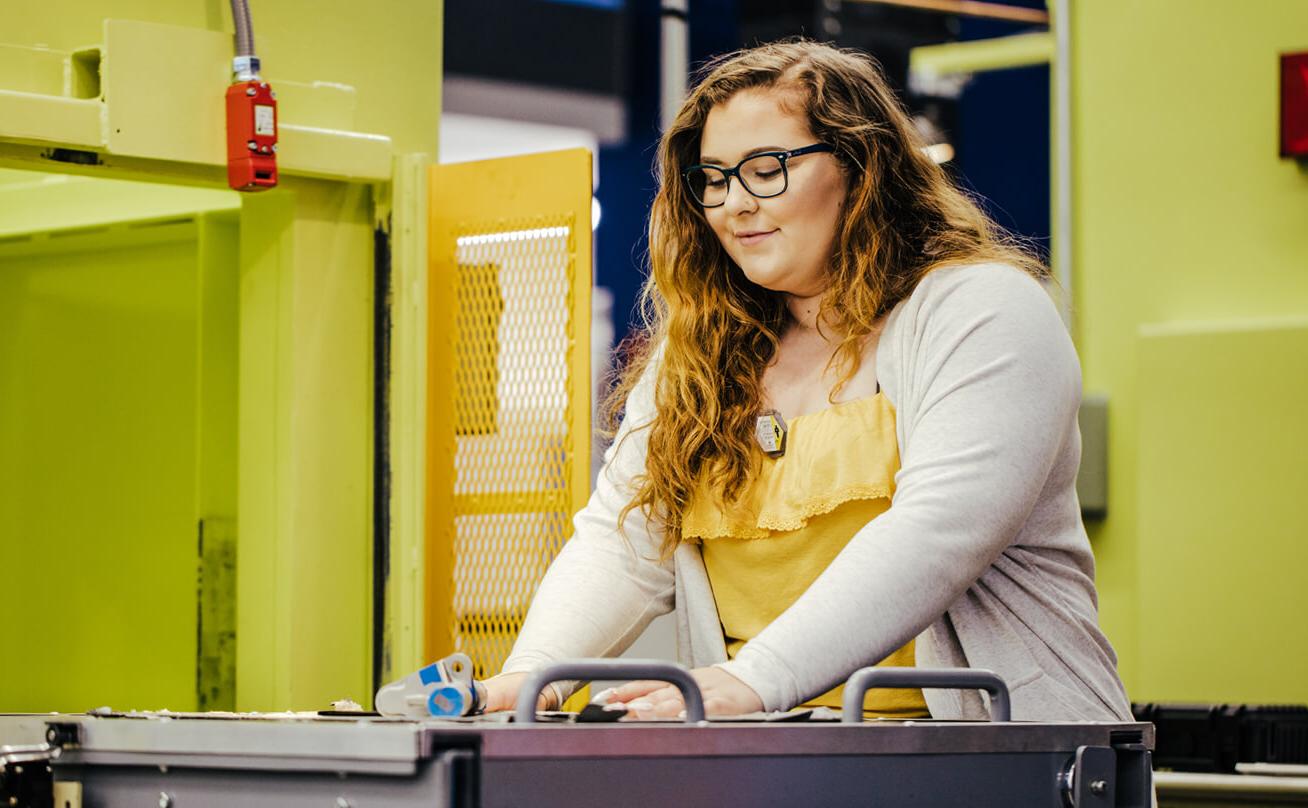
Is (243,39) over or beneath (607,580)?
over

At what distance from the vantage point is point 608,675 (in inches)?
53.1

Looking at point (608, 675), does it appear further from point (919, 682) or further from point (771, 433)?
point (771, 433)

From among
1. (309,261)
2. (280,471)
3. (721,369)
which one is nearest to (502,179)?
(309,261)

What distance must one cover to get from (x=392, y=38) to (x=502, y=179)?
1.23 feet

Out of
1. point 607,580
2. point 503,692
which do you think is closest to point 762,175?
point 607,580

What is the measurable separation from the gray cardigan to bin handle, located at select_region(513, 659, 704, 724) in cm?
22

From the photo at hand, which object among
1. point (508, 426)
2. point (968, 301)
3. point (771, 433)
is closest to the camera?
point (968, 301)

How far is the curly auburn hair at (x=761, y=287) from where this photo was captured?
6.70 feet

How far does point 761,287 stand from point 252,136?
954mm

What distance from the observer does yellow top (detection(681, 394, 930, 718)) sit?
6.22ft

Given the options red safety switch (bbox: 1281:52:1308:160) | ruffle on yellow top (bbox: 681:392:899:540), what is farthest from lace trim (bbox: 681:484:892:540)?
red safety switch (bbox: 1281:52:1308:160)

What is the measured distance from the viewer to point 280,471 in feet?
9.75

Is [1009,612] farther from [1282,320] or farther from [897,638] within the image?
[1282,320]

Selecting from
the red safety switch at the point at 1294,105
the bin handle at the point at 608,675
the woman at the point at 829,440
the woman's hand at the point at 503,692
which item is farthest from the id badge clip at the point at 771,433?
the red safety switch at the point at 1294,105
